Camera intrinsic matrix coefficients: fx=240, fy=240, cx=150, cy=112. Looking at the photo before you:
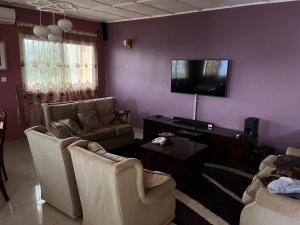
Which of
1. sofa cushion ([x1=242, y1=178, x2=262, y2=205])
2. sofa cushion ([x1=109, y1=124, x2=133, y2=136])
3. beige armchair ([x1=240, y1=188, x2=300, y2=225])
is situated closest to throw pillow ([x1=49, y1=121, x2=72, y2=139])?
sofa cushion ([x1=109, y1=124, x2=133, y2=136])

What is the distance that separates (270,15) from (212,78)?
132 centimetres

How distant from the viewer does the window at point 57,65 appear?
4855mm

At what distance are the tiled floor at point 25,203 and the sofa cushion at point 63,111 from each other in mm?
869

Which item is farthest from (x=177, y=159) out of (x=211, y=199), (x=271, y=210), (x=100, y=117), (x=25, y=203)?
(x=100, y=117)

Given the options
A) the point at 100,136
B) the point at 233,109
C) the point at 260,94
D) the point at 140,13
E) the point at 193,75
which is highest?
the point at 140,13

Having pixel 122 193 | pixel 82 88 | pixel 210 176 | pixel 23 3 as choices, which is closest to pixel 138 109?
pixel 82 88

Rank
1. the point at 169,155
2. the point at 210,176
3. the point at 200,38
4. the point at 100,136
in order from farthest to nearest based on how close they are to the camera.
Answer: the point at 200,38
the point at 100,136
the point at 210,176
the point at 169,155

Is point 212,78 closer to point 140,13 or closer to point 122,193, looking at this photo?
point 140,13

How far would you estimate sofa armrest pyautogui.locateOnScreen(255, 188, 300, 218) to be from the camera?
168 centimetres

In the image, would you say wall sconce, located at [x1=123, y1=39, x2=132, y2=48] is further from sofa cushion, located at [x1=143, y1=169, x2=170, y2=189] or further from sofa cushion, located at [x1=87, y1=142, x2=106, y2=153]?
sofa cushion, located at [x1=143, y1=169, x2=170, y2=189]

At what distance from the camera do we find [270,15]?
3.73 meters

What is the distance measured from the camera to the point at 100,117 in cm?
484

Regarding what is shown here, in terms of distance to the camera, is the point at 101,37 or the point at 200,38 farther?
the point at 101,37

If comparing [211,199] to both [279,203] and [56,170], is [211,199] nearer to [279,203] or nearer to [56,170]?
[279,203]
